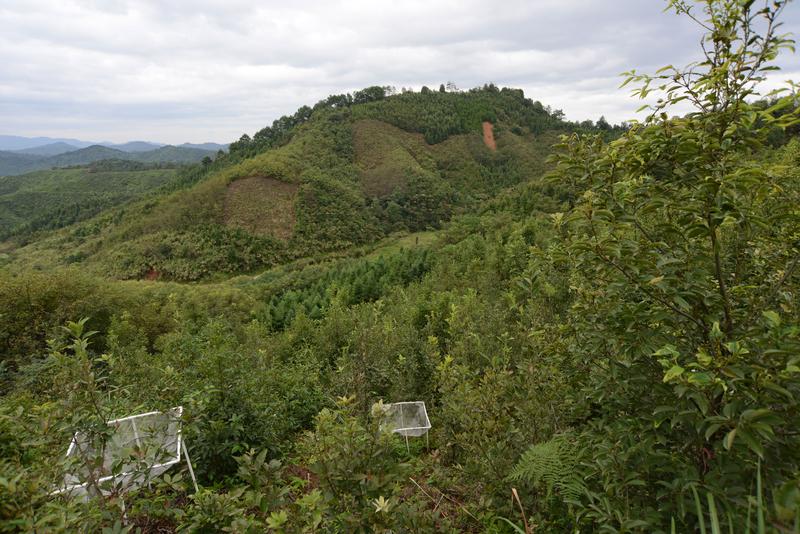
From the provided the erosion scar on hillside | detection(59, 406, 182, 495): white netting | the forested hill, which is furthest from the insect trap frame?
the erosion scar on hillside

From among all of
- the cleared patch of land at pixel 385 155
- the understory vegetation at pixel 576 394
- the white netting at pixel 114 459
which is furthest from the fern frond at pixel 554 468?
the cleared patch of land at pixel 385 155

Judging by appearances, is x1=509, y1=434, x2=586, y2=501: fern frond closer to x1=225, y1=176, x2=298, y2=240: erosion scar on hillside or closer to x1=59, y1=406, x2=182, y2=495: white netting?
x1=59, y1=406, x2=182, y2=495: white netting

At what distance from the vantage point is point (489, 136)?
72.9m

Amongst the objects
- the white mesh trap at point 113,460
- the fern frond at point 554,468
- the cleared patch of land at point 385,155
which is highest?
the cleared patch of land at point 385,155

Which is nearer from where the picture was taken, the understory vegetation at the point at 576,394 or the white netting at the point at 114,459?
the understory vegetation at the point at 576,394

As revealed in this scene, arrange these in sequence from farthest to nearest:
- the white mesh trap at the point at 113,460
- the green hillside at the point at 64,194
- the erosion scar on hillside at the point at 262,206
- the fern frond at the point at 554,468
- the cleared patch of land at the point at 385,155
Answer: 1. the green hillside at the point at 64,194
2. the cleared patch of land at the point at 385,155
3. the erosion scar on hillside at the point at 262,206
4. the fern frond at the point at 554,468
5. the white mesh trap at the point at 113,460

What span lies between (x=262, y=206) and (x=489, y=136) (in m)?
44.6

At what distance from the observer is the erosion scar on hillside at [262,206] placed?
43688 mm

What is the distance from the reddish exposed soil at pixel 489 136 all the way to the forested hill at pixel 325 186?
28 cm

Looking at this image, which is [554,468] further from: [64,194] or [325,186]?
[64,194]

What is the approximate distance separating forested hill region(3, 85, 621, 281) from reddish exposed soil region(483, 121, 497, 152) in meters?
0.28

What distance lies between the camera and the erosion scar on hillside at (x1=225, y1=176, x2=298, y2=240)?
43.7 metres

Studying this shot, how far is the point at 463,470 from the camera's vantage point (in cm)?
353

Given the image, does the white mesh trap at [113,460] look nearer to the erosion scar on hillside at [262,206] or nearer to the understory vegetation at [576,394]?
the understory vegetation at [576,394]
